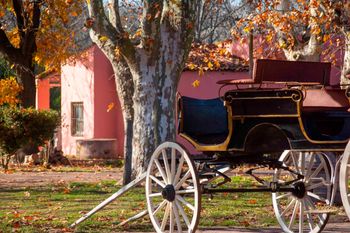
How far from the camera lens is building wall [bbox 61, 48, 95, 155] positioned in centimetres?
3250

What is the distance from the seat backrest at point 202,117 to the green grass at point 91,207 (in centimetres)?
161

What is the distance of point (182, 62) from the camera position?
53.6 feet

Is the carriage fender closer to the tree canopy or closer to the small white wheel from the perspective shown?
the small white wheel

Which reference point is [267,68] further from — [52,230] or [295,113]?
[52,230]

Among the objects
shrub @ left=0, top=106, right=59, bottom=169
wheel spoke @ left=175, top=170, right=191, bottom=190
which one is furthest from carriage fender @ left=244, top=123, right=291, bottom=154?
shrub @ left=0, top=106, right=59, bottom=169

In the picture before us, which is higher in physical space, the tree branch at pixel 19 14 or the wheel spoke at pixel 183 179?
the tree branch at pixel 19 14

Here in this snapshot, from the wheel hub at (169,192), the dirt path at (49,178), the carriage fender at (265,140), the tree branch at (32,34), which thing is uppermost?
the tree branch at (32,34)

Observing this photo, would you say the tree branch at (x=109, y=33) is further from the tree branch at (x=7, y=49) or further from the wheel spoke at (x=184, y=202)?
the tree branch at (x=7, y=49)

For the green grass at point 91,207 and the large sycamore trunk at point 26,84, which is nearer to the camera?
the green grass at point 91,207

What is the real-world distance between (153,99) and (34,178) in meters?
5.31

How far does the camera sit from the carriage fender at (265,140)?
30.2ft

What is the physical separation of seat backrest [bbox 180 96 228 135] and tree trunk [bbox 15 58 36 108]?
1750 centimetres

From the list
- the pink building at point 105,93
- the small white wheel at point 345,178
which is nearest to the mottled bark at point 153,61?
the small white wheel at point 345,178

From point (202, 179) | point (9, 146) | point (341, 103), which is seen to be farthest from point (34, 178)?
point (341, 103)
